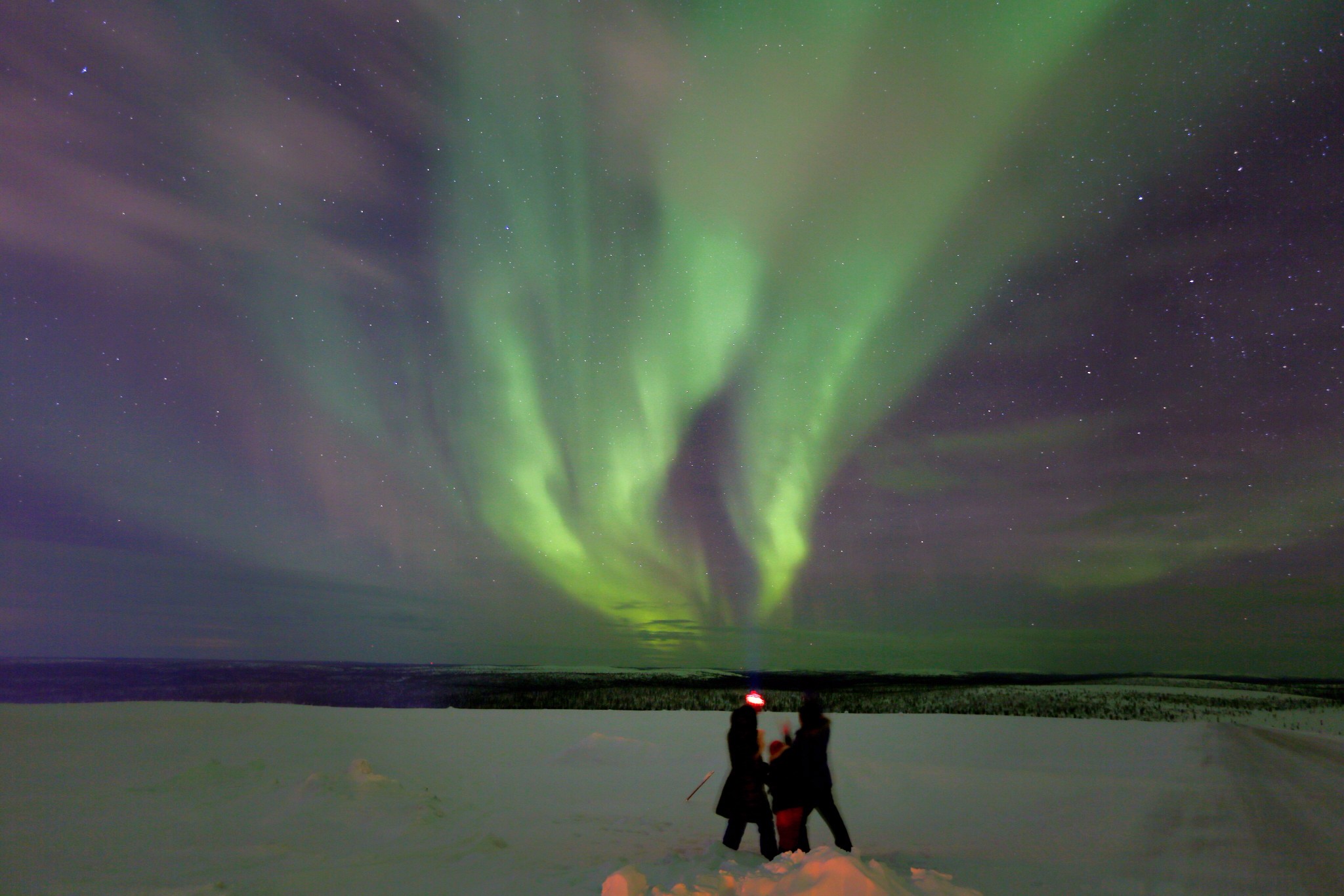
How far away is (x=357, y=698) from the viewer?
250ft

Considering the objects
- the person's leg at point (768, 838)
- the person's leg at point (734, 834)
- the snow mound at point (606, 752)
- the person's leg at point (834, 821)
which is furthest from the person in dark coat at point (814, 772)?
the snow mound at point (606, 752)

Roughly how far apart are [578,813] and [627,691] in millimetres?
64346

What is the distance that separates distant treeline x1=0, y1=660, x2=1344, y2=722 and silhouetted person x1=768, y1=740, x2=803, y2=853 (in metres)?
0.91

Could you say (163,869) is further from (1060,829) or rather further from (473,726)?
(473,726)

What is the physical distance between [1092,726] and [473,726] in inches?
791

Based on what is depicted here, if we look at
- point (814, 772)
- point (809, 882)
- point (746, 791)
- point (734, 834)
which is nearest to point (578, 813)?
point (734, 834)

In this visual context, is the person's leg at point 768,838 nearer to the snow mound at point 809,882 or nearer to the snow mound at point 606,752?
the snow mound at point 809,882

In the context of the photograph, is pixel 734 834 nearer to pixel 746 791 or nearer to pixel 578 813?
pixel 746 791

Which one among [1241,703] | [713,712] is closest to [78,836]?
[713,712]

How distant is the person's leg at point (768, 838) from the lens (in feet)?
25.5

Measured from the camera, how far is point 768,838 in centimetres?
786

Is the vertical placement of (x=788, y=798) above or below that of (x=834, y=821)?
above

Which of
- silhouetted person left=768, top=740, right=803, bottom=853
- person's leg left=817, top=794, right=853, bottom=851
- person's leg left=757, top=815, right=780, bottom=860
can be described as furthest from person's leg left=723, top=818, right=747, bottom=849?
person's leg left=817, top=794, right=853, bottom=851

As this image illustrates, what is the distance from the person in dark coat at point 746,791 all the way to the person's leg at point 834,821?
64cm
